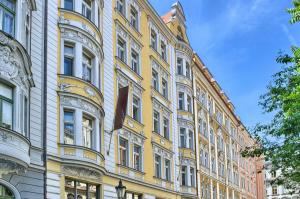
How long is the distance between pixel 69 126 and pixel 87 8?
261 inches

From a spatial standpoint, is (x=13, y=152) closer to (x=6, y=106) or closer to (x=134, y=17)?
(x=6, y=106)

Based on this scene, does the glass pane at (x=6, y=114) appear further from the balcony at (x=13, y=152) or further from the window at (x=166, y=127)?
the window at (x=166, y=127)

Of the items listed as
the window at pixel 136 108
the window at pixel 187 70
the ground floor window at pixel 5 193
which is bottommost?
the ground floor window at pixel 5 193

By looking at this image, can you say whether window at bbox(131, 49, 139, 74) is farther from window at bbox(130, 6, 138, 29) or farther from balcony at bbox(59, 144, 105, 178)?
balcony at bbox(59, 144, 105, 178)

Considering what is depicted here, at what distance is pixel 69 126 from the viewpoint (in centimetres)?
2502

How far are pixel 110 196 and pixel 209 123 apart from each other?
27483mm

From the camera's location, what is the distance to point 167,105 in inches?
1606

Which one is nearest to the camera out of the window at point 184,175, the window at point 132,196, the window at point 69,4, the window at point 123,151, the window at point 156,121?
the window at point 69,4

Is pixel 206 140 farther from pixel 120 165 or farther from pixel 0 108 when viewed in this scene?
pixel 0 108

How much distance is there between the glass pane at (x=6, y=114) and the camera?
18891 mm

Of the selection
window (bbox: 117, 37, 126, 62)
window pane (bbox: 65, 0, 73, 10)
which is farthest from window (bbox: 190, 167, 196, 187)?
window pane (bbox: 65, 0, 73, 10)

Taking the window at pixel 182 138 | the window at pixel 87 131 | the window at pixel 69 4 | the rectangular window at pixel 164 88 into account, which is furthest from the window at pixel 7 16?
the window at pixel 182 138

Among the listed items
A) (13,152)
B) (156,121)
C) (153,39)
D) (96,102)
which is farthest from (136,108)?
(13,152)

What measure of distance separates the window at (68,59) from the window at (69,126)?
1.95 meters
